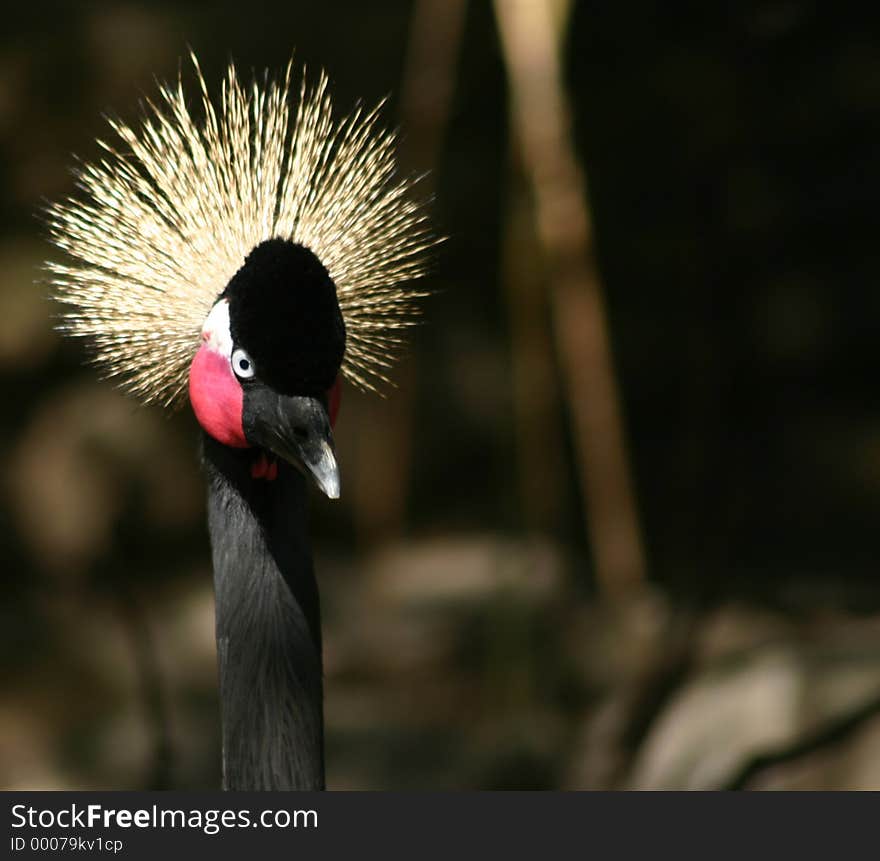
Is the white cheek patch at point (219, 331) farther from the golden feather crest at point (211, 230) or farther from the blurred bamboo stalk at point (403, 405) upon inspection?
the blurred bamboo stalk at point (403, 405)

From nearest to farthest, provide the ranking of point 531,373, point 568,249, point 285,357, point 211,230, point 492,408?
point 285,357, point 211,230, point 568,249, point 531,373, point 492,408

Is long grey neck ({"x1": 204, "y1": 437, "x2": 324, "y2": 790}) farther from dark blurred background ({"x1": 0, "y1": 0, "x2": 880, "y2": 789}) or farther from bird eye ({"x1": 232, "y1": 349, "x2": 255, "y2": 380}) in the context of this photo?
dark blurred background ({"x1": 0, "y1": 0, "x2": 880, "y2": 789})

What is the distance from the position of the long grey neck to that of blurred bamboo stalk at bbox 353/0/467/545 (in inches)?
54.3

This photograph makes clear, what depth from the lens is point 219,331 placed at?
4.94 ft

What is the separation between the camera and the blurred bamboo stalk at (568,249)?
194 centimetres

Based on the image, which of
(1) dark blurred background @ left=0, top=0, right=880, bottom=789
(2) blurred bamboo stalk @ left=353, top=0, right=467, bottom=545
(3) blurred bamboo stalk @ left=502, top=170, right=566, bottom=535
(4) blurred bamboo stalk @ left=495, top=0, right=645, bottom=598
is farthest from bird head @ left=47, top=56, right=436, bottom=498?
(1) dark blurred background @ left=0, top=0, right=880, bottom=789

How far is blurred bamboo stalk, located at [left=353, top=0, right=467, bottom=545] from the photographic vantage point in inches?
119

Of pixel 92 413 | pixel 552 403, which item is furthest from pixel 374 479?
pixel 92 413

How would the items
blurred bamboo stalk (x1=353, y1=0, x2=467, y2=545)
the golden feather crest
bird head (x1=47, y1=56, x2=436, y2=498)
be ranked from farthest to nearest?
blurred bamboo stalk (x1=353, y1=0, x2=467, y2=545), the golden feather crest, bird head (x1=47, y1=56, x2=436, y2=498)

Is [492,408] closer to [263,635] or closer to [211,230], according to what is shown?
[211,230]

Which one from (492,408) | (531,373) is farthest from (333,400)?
(492,408)

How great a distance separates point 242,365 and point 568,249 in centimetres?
103

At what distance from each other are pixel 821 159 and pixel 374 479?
4.92 ft

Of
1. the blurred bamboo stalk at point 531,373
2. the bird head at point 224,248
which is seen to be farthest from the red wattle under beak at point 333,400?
the blurred bamboo stalk at point 531,373
